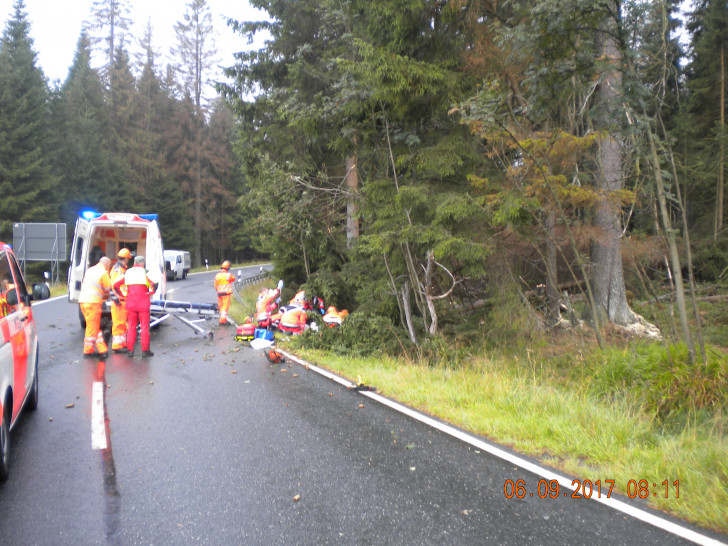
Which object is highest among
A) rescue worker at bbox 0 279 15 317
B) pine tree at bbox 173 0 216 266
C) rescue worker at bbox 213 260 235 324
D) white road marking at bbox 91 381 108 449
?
pine tree at bbox 173 0 216 266

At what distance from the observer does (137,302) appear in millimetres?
9562

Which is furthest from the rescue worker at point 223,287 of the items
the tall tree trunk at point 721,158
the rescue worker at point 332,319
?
the tall tree trunk at point 721,158

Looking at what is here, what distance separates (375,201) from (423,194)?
1534 millimetres

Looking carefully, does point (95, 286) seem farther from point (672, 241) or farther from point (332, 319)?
point (672, 241)

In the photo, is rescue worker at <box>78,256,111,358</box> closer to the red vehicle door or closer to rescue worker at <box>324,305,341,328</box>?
the red vehicle door

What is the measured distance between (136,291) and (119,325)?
1124 mm

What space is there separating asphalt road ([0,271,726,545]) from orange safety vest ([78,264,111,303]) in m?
2.46

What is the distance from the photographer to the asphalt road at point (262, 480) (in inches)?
139

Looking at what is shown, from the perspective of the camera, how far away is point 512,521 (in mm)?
3684

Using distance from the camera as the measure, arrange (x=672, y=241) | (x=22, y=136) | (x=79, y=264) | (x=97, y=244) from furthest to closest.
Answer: (x=22, y=136)
(x=97, y=244)
(x=79, y=264)
(x=672, y=241)

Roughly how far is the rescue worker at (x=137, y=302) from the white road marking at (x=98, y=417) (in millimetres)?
2063

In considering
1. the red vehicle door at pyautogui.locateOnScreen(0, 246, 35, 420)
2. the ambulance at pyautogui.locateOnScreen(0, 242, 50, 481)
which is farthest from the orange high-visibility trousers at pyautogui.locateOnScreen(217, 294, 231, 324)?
the red vehicle door at pyautogui.locateOnScreen(0, 246, 35, 420)

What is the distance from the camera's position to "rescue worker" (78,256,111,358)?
941cm

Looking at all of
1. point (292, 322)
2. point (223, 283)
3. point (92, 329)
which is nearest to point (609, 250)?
point (292, 322)
